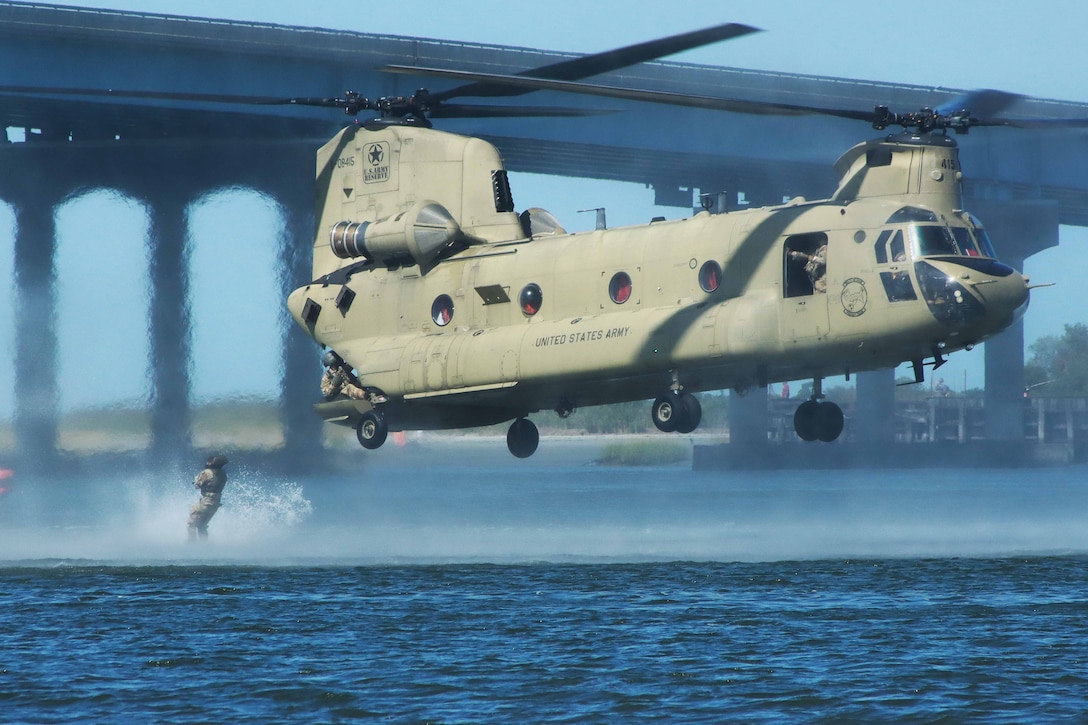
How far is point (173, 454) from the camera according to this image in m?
43.4

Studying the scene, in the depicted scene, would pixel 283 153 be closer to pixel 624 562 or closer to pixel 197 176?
pixel 197 176

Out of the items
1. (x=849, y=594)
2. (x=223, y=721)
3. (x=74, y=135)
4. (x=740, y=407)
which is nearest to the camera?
(x=223, y=721)

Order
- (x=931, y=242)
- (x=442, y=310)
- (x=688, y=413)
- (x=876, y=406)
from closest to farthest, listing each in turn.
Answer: (x=931, y=242)
(x=688, y=413)
(x=442, y=310)
(x=876, y=406)

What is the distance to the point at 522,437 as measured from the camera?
2872 cm

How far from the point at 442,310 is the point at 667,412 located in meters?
4.99

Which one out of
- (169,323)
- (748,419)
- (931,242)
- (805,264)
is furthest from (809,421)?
(748,419)

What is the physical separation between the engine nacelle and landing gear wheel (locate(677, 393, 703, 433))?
567cm

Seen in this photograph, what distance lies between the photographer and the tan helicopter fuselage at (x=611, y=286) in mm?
22875

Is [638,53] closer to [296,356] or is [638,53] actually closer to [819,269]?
[819,269]

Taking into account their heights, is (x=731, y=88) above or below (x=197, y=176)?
above

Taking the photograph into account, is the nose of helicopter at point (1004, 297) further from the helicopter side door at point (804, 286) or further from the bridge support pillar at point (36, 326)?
the bridge support pillar at point (36, 326)

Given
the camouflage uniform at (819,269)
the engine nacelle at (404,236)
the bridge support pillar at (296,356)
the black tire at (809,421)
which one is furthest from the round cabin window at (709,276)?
the bridge support pillar at (296,356)

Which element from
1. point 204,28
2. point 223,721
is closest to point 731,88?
point 204,28

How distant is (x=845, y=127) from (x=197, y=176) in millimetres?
23909
